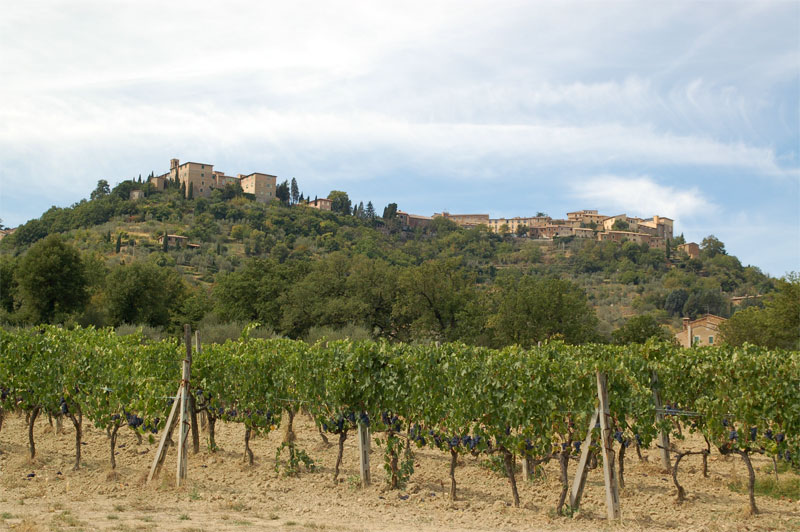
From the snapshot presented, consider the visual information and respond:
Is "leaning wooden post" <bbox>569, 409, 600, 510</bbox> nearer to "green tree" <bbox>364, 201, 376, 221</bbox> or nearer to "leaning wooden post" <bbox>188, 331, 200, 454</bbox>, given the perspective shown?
"leaning wooden post" <bbox>188, 331, 200, 454</bbox>

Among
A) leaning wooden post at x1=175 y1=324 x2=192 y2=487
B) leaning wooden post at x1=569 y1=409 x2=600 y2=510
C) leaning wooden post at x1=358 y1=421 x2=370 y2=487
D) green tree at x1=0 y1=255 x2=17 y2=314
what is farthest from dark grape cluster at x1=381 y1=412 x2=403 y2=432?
green tree at x1=0 y1=255 x2=17 y2=314

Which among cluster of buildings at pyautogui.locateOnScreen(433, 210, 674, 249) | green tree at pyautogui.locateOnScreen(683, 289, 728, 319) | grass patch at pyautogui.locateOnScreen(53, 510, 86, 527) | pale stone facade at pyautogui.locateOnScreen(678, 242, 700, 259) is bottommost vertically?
grass patch at pyautogui.locateOnScreen(53, 510, 86, 527)

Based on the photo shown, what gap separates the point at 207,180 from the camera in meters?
127

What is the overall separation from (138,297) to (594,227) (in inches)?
4938

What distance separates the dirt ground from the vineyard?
261mm

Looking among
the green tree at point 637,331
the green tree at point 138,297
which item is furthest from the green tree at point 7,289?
the green tree at point 637,331

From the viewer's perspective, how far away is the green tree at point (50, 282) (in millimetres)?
35219

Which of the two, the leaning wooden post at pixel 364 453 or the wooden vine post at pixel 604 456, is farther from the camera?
the leaning wooden post at pixel 364 453

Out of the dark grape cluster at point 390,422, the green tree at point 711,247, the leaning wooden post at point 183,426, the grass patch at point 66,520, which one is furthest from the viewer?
the green tree at point 711,247

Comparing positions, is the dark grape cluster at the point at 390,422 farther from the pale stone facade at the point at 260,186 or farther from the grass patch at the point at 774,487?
the pale stone facade at the point at 260,186

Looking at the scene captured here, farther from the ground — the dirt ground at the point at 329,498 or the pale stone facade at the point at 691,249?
the pale stone facade at the point at 691,249

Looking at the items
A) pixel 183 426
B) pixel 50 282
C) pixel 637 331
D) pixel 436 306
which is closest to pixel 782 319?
pixel 637 331

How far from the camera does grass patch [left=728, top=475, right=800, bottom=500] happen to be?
26.6ft

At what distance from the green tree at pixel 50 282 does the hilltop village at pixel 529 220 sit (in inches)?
3055
